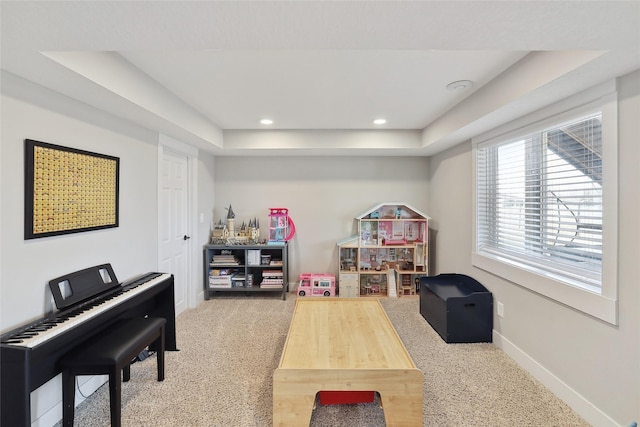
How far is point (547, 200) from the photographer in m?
2.23

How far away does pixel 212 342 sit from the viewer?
2.78 metres

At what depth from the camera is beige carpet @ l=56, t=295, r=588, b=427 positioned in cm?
181

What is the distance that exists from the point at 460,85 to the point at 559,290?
67.0 inches

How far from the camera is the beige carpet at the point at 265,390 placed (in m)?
1.81

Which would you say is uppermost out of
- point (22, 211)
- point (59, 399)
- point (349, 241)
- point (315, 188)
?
point (315, 188)

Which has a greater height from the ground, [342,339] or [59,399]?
[342,339]

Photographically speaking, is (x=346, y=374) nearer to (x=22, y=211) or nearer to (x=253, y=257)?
(x=22, y=211)

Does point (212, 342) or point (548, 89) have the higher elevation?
point (548, 89)

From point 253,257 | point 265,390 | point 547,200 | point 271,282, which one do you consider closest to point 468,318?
point 547,200

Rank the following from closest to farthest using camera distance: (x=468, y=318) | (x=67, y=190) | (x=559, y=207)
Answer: (x=67, y=190)
(x=559, y=207)
(x=468, y=318)

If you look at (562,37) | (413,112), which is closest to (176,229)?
(413,112)

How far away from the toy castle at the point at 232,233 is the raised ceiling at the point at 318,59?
1208 millimetres

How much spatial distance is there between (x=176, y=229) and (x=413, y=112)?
3.00 meters

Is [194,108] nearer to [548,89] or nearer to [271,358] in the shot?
[271,358]
